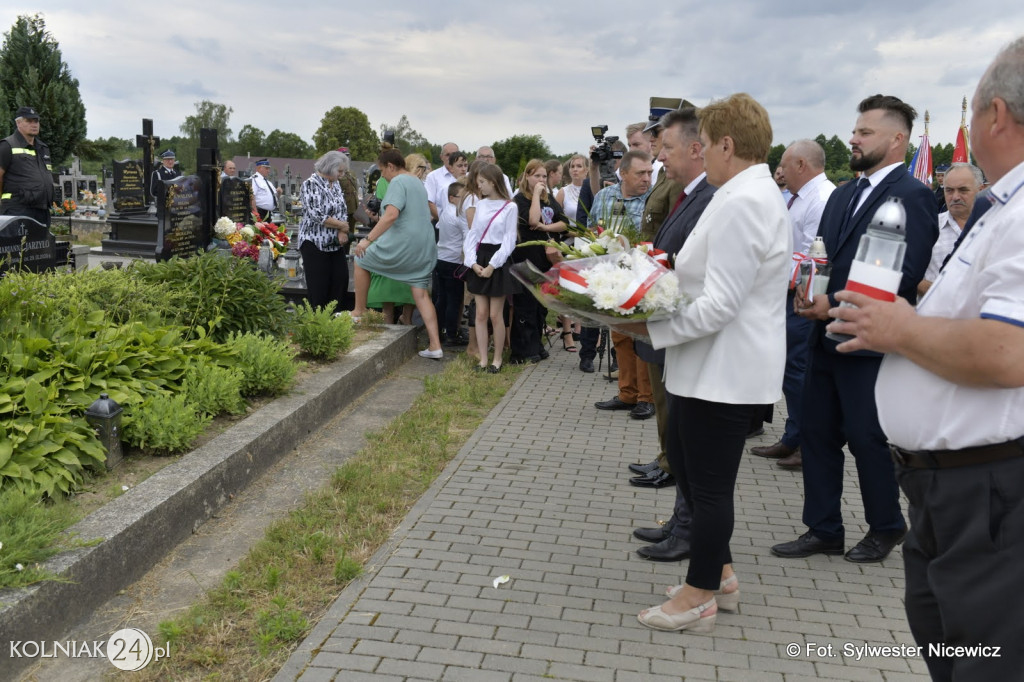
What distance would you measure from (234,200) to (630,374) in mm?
6403

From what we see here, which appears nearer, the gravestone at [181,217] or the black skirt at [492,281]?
the black skirt at [492,281]

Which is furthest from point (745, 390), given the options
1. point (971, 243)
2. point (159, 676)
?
point (159, 676)

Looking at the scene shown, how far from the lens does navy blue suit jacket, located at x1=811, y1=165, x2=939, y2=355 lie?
13.3ft

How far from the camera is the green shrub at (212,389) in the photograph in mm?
5336

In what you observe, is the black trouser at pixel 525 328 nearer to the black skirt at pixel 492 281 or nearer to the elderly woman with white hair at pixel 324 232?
the black skirt at pixel 492 281

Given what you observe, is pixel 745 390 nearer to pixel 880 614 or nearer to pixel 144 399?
pixel 880 614

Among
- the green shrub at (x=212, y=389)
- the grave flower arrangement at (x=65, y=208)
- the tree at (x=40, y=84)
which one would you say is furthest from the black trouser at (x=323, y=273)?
the tree at (x=40, y=84)

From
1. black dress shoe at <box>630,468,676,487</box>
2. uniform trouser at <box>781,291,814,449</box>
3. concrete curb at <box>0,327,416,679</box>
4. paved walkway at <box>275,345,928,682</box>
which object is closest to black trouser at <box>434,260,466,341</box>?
concrete curb at <box>0,327,416,679</box>

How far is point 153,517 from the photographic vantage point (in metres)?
4.05

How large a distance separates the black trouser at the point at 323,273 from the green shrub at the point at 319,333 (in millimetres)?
1638

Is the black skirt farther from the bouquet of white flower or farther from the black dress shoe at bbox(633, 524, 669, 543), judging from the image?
the bouquet of white flower

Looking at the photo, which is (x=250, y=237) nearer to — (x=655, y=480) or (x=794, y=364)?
(x=655, y=480)

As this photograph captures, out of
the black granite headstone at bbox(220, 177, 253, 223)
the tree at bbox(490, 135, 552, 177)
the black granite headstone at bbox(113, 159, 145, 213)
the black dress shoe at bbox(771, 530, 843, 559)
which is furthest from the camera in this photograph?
the tree at bbox(490, 135, 552, 177)

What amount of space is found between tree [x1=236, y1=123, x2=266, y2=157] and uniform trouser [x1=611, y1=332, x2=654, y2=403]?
10329cm
